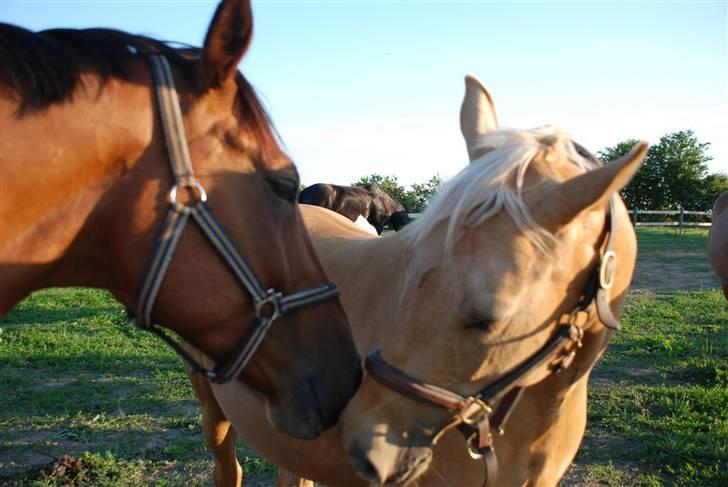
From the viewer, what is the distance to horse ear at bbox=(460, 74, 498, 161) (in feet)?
7.30

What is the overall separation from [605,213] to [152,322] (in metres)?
1.39

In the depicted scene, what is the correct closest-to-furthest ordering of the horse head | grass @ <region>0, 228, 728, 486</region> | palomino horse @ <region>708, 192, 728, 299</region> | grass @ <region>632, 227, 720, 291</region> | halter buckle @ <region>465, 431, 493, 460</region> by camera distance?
the horse head
halter buckle @ <region>465, 431, 493, 460</region>
grass @ <region>0, 228, 728, 486</region>
palomino horse @ <region>708, 192, 728, 299</region>
grass @ <region>632, 227, 720, 291</region>

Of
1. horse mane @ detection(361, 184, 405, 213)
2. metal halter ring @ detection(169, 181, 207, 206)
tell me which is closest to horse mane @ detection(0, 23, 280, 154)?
metal halter ring @ detection(169, 181, 207, 206)

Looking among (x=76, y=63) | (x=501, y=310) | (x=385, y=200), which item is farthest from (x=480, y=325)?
(x=385, y=200)

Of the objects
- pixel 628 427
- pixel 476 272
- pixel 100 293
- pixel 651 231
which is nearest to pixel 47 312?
pixel 100 293

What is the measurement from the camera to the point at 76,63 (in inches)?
54.7

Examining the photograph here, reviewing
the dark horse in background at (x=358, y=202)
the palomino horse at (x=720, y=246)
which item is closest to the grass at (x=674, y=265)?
the palomino horse at (x=720, y=246)

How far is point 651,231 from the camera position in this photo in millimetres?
27469

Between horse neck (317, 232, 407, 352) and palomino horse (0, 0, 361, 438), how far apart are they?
709 mm

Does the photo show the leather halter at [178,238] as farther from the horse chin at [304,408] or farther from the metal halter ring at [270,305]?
the horse chin at [304,408]

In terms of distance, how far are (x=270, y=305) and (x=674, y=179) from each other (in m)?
42.6

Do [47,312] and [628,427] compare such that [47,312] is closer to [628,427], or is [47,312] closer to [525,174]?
[628,427]

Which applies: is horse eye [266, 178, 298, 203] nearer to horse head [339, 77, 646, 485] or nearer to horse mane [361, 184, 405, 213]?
horse head [339, 77, 646, 485]

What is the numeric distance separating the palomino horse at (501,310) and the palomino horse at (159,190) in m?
0.33
